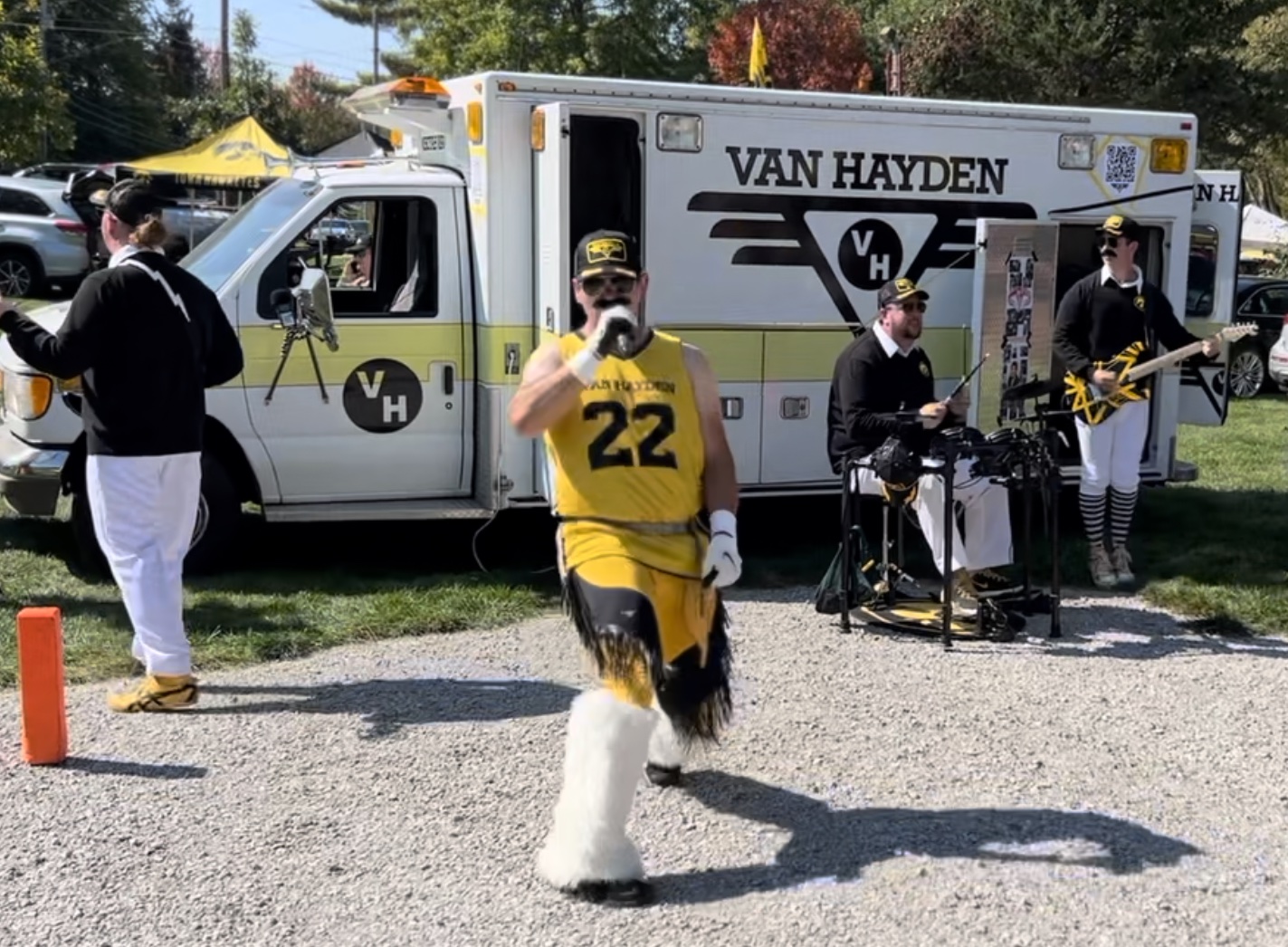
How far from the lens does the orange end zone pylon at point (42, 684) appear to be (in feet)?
16.5

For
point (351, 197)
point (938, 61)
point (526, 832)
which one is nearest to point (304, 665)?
point (526, 832)

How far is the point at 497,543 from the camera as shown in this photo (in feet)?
29.6

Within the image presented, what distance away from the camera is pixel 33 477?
748cm

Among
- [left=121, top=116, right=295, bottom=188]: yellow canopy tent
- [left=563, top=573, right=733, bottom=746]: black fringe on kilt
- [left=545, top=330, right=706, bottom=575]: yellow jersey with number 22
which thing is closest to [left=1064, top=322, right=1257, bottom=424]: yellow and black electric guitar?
[left=563, top=573, right=733, bottom=746]: black fringe on kilt

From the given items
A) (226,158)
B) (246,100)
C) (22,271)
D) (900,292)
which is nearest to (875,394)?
(900,292)

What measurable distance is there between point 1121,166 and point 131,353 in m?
5.96

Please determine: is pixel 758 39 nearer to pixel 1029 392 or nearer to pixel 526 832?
pixel 1029 392

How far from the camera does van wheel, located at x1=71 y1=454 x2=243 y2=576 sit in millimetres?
7676

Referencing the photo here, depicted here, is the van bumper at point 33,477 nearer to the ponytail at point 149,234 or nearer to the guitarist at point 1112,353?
the ponytail at point 149,234

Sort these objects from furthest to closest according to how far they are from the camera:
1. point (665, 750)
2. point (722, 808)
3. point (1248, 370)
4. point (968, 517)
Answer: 1. point (1248, 370)
2. point (968, 517)
3. point (665, 750)
4. point (722, 808)

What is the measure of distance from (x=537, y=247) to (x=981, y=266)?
251 centimetres

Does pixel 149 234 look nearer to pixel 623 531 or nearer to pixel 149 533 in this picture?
pixel 149 533

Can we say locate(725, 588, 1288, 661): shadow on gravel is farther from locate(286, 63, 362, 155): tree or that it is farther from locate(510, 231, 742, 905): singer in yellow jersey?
locate(286, 63, 362, 155): tree

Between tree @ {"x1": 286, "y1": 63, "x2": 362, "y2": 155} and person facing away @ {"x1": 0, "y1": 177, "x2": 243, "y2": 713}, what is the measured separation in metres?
53.5
